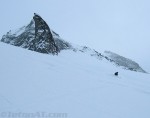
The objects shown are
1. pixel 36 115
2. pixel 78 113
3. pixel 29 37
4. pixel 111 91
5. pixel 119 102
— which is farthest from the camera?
pixel 29 37

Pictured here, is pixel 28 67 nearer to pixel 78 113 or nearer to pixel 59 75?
pixel 59 75

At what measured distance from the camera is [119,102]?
597cm

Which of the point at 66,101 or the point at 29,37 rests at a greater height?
the point at 29,37

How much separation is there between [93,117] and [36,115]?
1.32 meters

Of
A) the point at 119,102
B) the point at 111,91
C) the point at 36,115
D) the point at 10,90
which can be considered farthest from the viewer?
the point at 111,91

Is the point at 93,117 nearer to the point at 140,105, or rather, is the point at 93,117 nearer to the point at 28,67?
the point at 140,105

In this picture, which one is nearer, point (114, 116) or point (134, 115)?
point (114, 116)

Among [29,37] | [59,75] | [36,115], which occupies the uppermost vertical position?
[29,37]

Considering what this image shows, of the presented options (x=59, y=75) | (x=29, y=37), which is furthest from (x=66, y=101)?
(x=29, y=37)

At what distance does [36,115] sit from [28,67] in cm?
339

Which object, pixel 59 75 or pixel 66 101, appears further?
pixel 59 75

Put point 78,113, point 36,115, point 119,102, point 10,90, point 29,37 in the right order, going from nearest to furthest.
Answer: point 36,115 → point 78,113 → point 10,90 → point 119,102 → point 29,37

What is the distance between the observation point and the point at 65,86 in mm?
6242

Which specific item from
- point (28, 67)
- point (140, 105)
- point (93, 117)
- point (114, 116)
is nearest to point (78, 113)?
point (93, 117)
